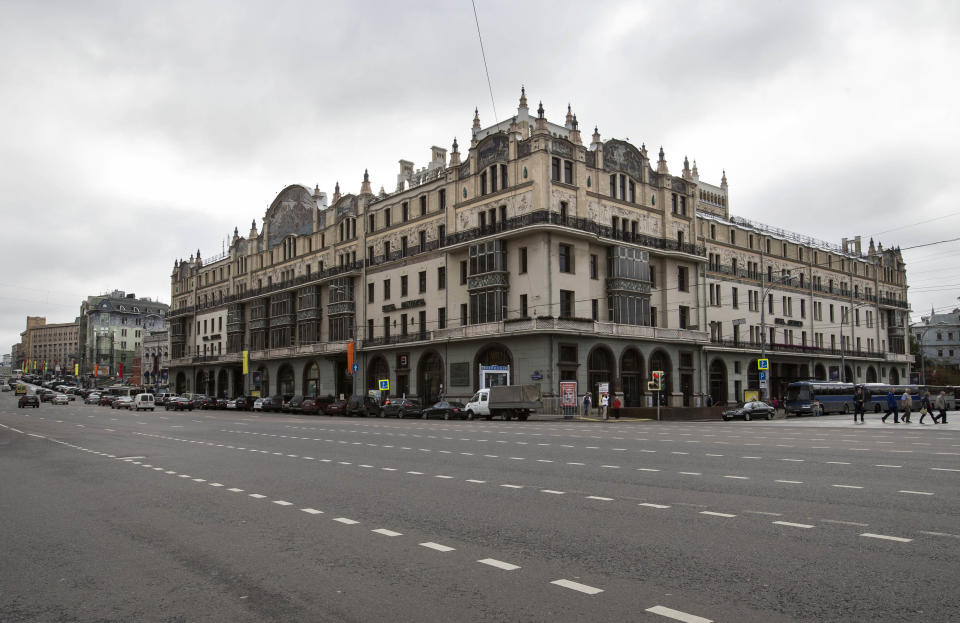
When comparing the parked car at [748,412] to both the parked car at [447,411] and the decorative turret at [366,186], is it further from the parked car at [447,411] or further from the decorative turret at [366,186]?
the decorative turret at [366,186]

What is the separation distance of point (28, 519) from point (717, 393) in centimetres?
5936

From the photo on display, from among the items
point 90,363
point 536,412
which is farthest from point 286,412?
point 90,363

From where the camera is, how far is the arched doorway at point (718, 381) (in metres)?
62.3

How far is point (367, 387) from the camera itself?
65062 millimetres

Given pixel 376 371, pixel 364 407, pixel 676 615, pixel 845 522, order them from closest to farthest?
pixel 676 615 < pixel 845 522 < pixel 364 407 < pixel 376 371

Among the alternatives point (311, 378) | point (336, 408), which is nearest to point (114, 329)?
point (311, 378)

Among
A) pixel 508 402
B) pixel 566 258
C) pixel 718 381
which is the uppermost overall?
pixel 566 258

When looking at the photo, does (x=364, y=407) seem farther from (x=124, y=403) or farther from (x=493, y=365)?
(x=124, y=403)

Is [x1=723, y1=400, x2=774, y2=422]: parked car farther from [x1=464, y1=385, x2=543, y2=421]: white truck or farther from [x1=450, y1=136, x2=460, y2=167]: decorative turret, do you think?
[x1=450, y1=136, x2=460, y2=167]: decorative turret

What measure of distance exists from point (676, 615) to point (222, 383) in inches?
3624

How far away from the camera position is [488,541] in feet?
26.5

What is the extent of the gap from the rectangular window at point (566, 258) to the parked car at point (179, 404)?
36884 millimetres

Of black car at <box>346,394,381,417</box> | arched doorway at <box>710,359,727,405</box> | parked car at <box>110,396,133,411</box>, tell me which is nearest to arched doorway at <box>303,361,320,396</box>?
parked car at <box>110,396,133,411</box>

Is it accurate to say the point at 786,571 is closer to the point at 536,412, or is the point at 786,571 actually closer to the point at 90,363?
the point at 536,412
